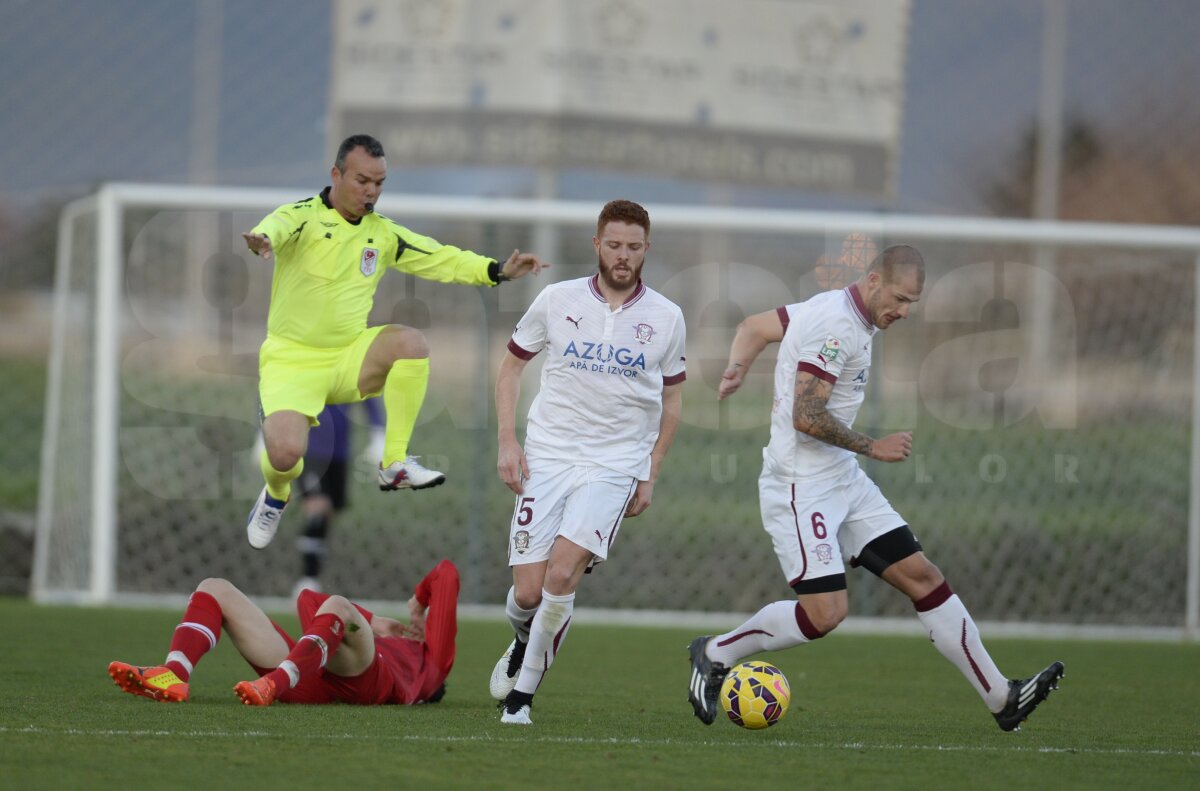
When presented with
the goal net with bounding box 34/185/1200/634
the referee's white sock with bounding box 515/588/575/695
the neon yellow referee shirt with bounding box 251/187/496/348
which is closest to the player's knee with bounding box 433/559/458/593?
the referee's white sock with bounding box 515/588/575/695

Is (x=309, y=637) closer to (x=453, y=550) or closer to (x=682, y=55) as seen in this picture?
(x=453, y=550)

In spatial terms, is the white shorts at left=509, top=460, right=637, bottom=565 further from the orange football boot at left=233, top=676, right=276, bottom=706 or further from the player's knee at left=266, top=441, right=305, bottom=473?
the player's knee at left=266, top=441, right=305, bottom=473

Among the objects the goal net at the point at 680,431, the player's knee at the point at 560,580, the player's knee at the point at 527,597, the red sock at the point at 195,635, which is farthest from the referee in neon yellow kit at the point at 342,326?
the goal net at the point at 680,431

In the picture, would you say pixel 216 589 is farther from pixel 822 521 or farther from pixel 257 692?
pixel 822 521

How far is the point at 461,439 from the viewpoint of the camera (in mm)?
13688

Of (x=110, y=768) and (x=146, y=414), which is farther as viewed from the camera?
(x=146, y=414)

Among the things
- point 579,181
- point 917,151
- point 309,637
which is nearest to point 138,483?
point 579,181

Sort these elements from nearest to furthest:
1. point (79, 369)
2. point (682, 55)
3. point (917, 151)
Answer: point (79, 369) < point (682, 55) < point (917, 151)

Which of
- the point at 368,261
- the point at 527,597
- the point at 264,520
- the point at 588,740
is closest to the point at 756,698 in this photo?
the point at 588,740

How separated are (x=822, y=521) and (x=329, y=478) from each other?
19.8ft

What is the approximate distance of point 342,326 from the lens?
25.4ft

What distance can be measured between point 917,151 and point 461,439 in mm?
9917

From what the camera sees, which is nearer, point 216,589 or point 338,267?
point 216,589

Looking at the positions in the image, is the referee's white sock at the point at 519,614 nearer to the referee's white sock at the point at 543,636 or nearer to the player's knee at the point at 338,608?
the referee's white sock at the point at 543,636
